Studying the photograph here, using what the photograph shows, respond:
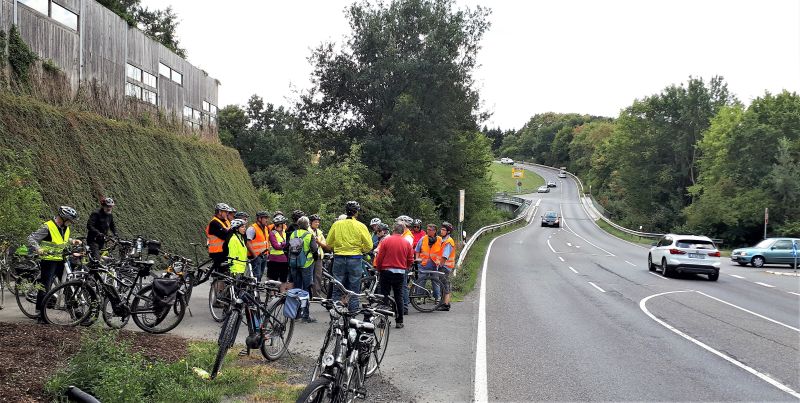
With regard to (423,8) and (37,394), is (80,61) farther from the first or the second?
(423,8)

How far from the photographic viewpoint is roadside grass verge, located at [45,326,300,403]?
16.8 ft

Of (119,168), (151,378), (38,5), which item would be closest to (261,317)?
(151,378)

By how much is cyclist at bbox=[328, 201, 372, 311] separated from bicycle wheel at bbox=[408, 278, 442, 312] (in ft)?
8.76

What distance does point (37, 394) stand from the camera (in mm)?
5105

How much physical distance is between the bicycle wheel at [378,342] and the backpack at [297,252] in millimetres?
3585

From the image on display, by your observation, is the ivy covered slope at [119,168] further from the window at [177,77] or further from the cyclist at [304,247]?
the cyclist at [304,247]

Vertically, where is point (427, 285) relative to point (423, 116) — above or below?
below

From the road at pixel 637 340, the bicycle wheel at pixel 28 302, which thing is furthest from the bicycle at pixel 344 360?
the bicycle wheel at pixel 28 302

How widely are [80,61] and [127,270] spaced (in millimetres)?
11147

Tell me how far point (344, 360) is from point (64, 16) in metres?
16.2

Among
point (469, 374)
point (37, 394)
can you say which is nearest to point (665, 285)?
point (469, 374)

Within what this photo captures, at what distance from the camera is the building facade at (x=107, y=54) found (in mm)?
15680

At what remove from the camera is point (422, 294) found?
12352mm

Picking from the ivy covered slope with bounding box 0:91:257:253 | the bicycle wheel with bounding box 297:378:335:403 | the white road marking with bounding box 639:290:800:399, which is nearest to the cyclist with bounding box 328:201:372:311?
the bicycle wheel with bounding box 297:378:335:403
